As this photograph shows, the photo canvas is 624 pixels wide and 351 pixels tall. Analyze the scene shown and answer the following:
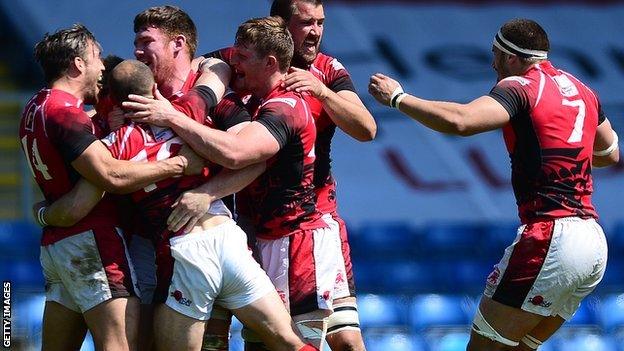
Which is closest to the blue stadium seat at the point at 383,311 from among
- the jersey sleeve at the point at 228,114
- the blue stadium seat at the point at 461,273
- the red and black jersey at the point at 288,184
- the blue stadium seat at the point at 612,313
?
the blue stadium seat at the point at 461,273

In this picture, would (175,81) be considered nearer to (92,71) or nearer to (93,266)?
(92,71)

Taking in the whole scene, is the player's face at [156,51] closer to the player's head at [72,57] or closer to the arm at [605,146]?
the player's head at [72,57]

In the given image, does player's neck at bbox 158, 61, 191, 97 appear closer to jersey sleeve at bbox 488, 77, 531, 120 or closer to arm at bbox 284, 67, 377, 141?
arm at bbox 284, 67, 377, 141

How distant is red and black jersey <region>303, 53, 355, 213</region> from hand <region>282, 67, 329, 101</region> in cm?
27

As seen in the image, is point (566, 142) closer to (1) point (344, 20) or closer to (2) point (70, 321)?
(2) point (70, 321)

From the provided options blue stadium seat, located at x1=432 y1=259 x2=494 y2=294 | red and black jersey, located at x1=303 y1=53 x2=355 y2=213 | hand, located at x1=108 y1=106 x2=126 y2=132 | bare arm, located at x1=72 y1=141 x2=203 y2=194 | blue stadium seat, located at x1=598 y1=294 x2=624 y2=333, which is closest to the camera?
bare arm, located at x1=72 y1=141 x2=203 y2=194

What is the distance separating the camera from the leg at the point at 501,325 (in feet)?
19.6

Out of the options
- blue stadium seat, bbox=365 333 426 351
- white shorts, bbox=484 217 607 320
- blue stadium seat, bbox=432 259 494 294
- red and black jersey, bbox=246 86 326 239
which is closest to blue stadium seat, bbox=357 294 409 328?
blue stadium seat, bbox=365 333 426 351

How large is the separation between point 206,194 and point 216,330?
2.24ft

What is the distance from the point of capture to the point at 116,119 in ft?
18.2

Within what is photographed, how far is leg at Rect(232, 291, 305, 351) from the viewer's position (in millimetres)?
5402

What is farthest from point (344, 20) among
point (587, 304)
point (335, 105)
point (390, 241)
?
point (335, 105)

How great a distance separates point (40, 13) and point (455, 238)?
444 centimetres

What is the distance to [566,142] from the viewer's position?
5.95 meters
